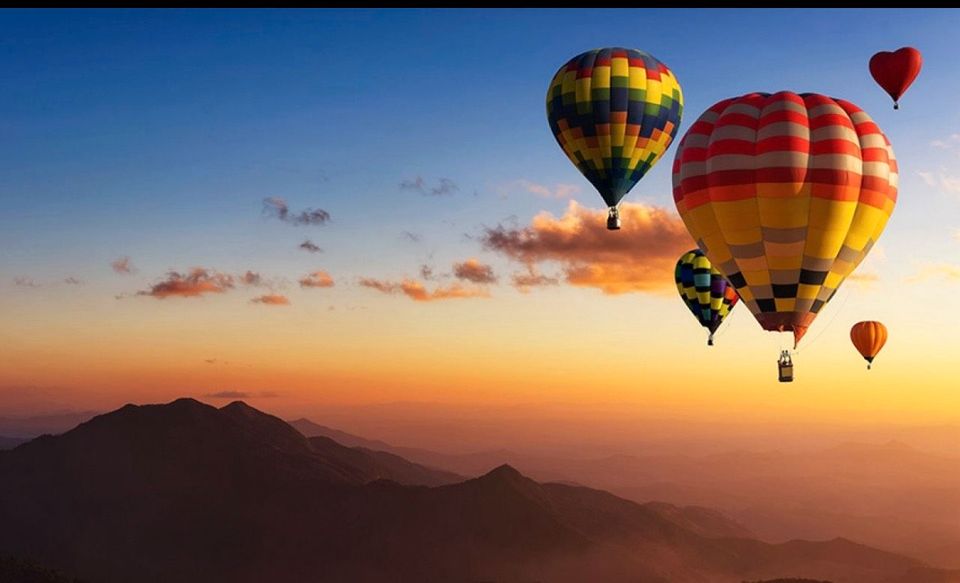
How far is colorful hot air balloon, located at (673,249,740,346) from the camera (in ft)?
296

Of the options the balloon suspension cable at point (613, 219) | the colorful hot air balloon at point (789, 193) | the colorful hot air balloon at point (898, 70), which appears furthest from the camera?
the balloon suspension cable at point (613, 219)

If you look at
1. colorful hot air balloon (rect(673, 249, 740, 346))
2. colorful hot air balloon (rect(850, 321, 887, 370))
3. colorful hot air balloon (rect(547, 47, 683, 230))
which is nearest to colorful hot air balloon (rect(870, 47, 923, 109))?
colorful hot air balloon (rect(547, 47, 683, 230))

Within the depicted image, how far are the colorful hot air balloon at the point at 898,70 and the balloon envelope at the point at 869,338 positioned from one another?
76.2 feet

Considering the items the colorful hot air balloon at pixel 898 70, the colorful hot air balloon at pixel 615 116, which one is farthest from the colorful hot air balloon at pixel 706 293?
the colorful hot air balloon at pixel 898 70

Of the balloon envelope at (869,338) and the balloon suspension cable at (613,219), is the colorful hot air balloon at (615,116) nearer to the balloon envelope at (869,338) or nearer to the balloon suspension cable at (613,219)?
the balloon suspension cable at (613,219)

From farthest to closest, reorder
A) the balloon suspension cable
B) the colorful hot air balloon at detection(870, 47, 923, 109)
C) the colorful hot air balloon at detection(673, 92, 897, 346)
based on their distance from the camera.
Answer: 1. the balloon suspension cable
2. the colorful hot air balloon at detection(870, 47, 923, 109)
3. the colorful hot air balloon at detection(673, 92, 897, 346)

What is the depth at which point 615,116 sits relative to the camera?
79875 millimetres

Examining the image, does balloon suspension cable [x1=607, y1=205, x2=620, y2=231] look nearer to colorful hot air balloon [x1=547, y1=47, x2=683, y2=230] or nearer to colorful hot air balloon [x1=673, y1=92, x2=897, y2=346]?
colorful hot air balloon [x1=547, y1=47, x2=683, y2=230]

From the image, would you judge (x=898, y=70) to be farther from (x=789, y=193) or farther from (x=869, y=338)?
(x=869, y=338)

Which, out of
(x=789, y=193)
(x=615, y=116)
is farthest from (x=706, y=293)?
(x=789, y=193)

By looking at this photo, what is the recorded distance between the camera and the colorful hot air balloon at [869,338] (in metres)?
83.1
